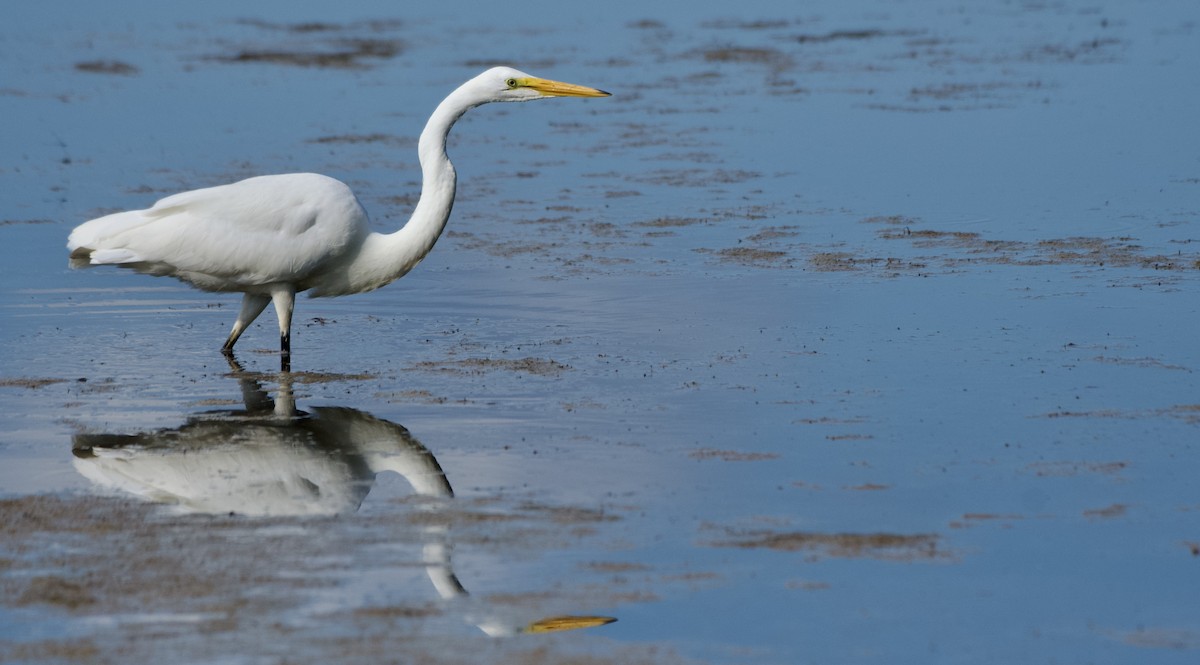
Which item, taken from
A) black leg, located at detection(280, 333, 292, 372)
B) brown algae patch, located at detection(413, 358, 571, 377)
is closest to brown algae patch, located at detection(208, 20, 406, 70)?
black leg, located at detection(280, 333, 292, 372)

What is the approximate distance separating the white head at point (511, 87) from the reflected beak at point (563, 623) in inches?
185

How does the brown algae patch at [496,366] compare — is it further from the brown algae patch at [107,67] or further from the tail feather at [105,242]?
the brown algae patch at [107,67]

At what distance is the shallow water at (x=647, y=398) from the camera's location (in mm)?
6141

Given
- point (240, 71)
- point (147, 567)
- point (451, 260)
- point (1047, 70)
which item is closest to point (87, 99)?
point (240, 71)

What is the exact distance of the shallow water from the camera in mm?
6141

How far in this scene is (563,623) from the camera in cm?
600

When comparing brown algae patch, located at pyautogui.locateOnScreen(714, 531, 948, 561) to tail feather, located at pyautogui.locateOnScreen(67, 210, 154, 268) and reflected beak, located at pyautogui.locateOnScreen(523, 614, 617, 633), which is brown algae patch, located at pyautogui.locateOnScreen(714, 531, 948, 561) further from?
tail feather, located at pyautogui.locateOnScreen(67, 210, 154, 268)

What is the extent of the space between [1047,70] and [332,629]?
18486mm

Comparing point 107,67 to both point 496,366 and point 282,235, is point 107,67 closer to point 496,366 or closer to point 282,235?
point 282,235

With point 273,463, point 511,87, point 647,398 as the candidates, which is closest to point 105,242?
point 511,87

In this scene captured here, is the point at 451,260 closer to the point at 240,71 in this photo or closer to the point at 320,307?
the point at 320,307

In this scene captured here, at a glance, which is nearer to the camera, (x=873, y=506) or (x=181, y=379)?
(x=873, y=506)

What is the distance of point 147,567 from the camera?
6520 millimetres

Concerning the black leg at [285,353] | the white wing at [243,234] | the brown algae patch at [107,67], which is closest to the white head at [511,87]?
the white wing at [243,234]
